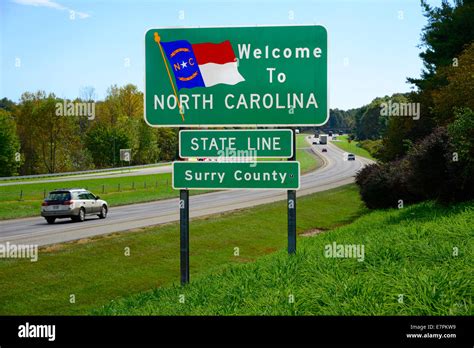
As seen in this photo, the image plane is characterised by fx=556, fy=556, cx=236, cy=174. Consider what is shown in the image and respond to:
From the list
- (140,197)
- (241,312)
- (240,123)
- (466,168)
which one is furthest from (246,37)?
(140,197)

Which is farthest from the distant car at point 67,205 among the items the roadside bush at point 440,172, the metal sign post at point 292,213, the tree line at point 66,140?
the tree line at point 66,140

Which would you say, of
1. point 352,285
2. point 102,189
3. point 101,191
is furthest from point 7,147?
point 352,285

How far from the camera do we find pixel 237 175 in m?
11.2

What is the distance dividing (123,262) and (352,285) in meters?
11.2

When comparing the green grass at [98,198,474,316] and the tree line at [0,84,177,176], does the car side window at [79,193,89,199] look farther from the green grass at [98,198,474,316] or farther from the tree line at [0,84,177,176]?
the tree line at [0,84,177,176]

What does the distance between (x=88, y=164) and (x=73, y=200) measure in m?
41.2

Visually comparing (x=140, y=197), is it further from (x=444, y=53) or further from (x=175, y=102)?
(x=175, y=102)

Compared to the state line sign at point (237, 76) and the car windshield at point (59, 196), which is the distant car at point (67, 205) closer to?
the car windshield at point (59, 196)

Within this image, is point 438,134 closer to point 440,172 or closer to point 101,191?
point 440,172

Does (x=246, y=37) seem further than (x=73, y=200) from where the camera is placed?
No

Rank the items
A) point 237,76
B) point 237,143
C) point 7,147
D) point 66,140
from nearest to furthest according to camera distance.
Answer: point 237,76 < point 237,143 < point 7,147 < point 66,140

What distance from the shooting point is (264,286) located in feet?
31.1

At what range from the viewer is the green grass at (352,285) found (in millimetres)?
7395

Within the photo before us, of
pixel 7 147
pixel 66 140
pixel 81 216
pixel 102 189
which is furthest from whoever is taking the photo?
pixel 66 140
